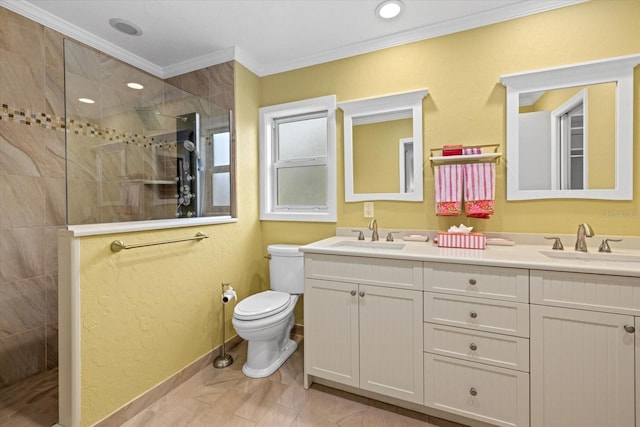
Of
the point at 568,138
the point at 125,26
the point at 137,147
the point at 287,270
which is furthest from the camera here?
the point at 287,270

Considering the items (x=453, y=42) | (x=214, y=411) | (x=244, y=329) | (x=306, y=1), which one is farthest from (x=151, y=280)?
(x=453, y=42)

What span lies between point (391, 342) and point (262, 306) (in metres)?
0.88

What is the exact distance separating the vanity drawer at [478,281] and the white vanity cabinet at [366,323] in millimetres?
83

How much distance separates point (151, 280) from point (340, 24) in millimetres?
2117

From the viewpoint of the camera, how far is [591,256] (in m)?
1.47

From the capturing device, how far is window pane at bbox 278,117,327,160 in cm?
244

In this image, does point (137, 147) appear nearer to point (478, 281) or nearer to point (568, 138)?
point (478, 281)

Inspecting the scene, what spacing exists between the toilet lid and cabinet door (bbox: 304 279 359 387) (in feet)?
0.89

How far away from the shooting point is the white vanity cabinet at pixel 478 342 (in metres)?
1.30

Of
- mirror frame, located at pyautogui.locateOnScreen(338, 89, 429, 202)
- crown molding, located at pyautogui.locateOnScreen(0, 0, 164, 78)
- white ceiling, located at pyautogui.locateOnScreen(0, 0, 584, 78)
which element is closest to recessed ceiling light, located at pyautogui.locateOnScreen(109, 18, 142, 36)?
white ceiling, located at pyautogui.locateOnScreen(0, 0, 584, 78)

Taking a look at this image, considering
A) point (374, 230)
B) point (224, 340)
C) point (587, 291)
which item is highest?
point (374, 230)

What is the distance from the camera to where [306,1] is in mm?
1765

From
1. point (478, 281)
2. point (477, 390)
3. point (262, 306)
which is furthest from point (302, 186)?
point (477, 390)

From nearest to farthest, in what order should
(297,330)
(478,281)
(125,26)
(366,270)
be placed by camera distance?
(478,281)
(366,270)
(125,26)
(297,330)
